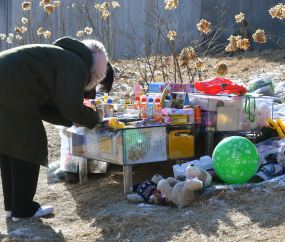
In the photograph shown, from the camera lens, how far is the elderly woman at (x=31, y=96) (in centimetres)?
242

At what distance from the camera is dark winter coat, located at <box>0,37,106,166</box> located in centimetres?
241

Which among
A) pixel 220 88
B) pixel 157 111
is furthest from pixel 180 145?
pixel 220 88

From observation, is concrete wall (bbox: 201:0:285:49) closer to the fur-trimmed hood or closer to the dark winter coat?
the fur-trimmed hood

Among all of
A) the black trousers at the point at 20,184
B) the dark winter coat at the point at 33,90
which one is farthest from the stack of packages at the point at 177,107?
the black trousers at the point at 20,184

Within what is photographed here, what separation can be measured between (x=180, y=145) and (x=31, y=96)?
169 centimetres

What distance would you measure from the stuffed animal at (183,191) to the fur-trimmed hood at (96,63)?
1.08 m

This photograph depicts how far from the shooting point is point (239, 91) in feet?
12.7

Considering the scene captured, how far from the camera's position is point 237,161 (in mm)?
2877

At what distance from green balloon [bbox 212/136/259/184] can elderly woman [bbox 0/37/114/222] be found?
1.30m

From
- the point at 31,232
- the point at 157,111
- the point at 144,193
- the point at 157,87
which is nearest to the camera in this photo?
the point at 31,232

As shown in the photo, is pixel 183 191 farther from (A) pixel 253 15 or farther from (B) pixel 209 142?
(A) pixel 253 15

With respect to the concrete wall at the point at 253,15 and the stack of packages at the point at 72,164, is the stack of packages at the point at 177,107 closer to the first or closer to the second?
the stack of packages at the point at 72,164

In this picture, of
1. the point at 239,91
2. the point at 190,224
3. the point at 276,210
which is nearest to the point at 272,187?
the point at 276,210

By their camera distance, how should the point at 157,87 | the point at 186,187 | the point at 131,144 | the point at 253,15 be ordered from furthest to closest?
the point at 253,15 < the point at 157,87 < the point at 131,144 < the point at 186,187
